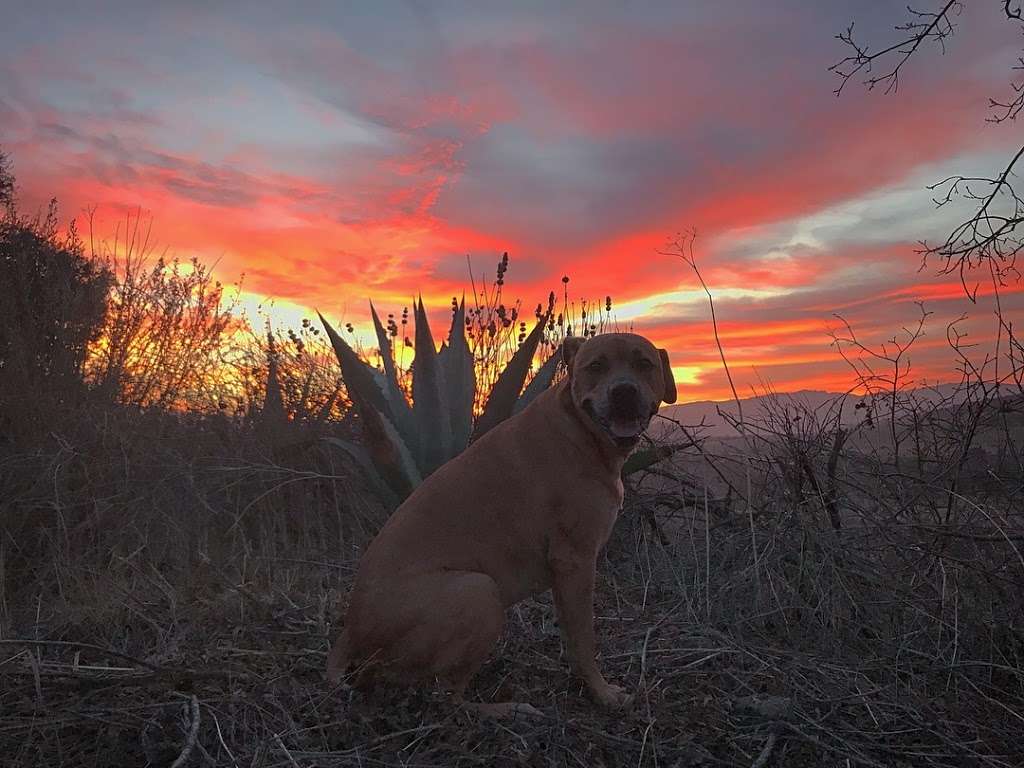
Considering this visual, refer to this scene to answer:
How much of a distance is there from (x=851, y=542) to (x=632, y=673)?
4.93 feet

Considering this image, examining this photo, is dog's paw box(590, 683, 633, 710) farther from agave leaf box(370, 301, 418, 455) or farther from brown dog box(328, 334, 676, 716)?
agave leaf box(370, 301, 418, 455)

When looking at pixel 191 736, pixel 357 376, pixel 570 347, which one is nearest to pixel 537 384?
pixel 357 376

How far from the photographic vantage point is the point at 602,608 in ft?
15.1

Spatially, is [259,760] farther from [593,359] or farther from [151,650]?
[593,359]

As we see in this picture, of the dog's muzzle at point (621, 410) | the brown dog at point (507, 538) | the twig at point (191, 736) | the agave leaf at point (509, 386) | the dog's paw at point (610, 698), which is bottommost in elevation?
the dog's paw at point (610, 698)

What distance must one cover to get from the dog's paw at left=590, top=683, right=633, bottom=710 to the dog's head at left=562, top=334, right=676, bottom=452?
99cm

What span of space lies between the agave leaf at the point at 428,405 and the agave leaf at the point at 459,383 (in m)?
0.11

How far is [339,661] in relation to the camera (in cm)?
317

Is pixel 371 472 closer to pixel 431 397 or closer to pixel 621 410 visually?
pixel 431 397

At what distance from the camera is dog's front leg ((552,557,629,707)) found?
10.9 feet

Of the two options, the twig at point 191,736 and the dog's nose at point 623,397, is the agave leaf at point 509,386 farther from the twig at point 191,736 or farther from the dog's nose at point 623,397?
the twig at point 191,736

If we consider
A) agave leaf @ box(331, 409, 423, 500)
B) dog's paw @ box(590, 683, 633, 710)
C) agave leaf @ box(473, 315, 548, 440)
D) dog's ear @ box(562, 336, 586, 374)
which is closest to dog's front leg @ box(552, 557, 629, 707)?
dog's paw @ box(590, 683, 633, 710)

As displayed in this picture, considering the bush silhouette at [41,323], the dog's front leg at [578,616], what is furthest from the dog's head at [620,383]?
the bush silhouette at [41,323]

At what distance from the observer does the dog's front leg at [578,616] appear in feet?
10.9
